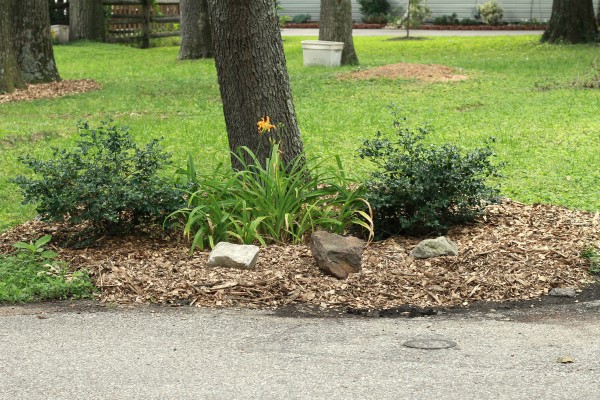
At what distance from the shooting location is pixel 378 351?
5148 mm

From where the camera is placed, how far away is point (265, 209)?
7.12 meters

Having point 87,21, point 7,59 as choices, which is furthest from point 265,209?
point 87,21

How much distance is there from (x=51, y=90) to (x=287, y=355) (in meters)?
13.7

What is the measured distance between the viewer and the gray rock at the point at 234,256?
6.42 m

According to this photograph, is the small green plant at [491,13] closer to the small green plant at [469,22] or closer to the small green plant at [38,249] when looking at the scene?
the small green plant at [469,22]

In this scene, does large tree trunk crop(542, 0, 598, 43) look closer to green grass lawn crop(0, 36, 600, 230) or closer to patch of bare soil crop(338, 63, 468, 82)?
green grass lawn crop(0, 36, 600, 230)

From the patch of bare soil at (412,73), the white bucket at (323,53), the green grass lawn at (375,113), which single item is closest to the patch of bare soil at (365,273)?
the green grass lawn at (375,113)

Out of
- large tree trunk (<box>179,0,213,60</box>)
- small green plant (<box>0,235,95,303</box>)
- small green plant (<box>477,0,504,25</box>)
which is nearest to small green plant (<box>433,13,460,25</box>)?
small green plant (<box>477,0,504,25</box>)

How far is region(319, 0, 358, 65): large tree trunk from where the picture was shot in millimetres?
22156

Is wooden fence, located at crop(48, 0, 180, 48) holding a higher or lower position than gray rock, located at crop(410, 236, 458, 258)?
higher

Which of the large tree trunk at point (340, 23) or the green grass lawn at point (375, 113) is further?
the large tree trunk at point (340, 23)

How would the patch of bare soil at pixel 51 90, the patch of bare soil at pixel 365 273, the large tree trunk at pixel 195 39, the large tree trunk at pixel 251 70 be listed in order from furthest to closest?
the large tree trunk at pixel 195 39
the patch of bare soil at pixel 51 90
the large tree trunk at pixel 251 70
the patch of bare soil at pixel 365 273

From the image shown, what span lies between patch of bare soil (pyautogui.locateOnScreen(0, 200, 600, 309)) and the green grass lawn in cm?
156

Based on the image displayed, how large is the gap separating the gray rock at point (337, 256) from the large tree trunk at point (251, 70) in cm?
159
